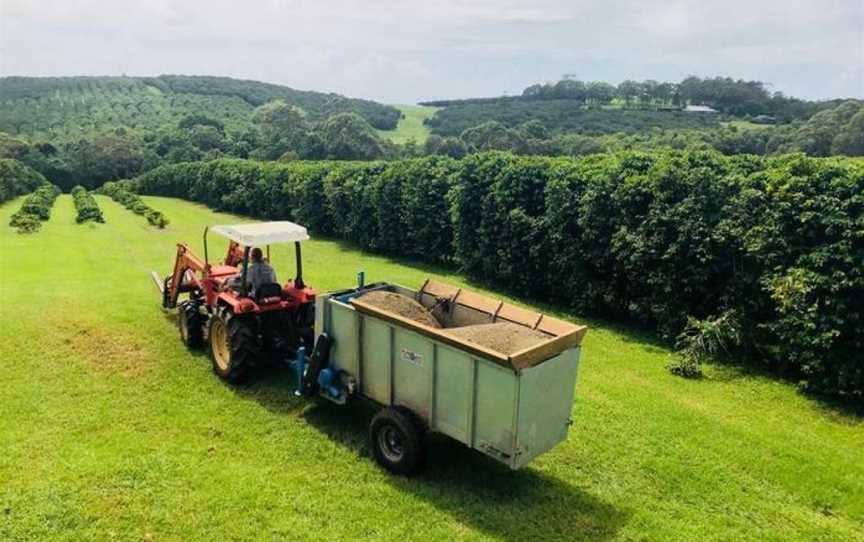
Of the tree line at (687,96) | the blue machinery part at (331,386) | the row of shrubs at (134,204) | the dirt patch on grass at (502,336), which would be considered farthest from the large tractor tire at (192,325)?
the tree line at (687,96)

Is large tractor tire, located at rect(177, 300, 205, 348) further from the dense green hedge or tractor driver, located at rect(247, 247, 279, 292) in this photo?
the dense green hedge

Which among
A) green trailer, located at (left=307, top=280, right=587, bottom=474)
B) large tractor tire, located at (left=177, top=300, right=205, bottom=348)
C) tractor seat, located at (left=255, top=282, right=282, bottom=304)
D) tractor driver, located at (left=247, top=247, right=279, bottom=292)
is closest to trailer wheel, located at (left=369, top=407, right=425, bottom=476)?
green trailer, located at (left=307, top=280, right=587, bottom=474)

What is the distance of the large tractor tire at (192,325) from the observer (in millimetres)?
12688

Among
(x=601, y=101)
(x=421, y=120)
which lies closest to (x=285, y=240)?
(x=601, y=101)

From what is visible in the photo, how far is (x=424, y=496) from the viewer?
785cm

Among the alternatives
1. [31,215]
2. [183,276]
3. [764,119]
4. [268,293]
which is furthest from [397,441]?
[764,119]

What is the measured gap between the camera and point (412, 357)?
812 centimetres

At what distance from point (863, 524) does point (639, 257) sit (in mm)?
8604

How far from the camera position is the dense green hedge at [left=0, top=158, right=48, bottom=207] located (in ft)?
173

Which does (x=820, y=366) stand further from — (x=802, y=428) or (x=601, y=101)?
(x=601, y=101)

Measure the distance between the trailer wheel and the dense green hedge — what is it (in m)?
55.9

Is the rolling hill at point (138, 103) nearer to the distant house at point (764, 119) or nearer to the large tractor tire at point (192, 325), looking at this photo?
the distant house at point (764, 119)

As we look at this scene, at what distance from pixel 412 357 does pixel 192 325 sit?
258 inches

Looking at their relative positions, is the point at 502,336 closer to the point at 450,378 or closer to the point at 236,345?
the point at 450,378
